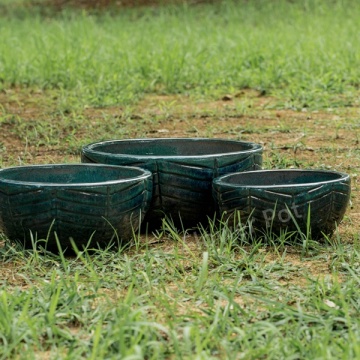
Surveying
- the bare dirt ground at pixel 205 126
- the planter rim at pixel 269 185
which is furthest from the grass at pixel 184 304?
the bare dirt ground at pixel 205 126

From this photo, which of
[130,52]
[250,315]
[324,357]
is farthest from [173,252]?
[130,52]

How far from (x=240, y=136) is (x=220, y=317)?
3.13 metres

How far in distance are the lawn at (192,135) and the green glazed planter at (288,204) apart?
8cm

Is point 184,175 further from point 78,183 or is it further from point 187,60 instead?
point 187,60

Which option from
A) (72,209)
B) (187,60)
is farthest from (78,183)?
(187,60)

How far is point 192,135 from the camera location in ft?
18.7

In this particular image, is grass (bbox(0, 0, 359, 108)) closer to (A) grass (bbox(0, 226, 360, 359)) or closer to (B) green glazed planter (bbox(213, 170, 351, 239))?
(B) green glazed planter (bbox(213, 170, 351, 239))

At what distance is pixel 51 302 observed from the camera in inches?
103

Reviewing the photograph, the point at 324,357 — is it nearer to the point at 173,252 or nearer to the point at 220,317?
the point at 220,317

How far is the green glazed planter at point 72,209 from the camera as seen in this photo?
324 cm

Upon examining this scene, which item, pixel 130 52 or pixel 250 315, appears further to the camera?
pixel 130 52

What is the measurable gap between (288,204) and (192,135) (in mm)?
2386

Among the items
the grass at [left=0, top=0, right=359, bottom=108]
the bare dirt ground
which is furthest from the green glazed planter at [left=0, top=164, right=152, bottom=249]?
the grass at [left=0, top=0, right=359, bottom=108]

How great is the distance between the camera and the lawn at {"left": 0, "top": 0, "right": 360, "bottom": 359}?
8.13 feet
